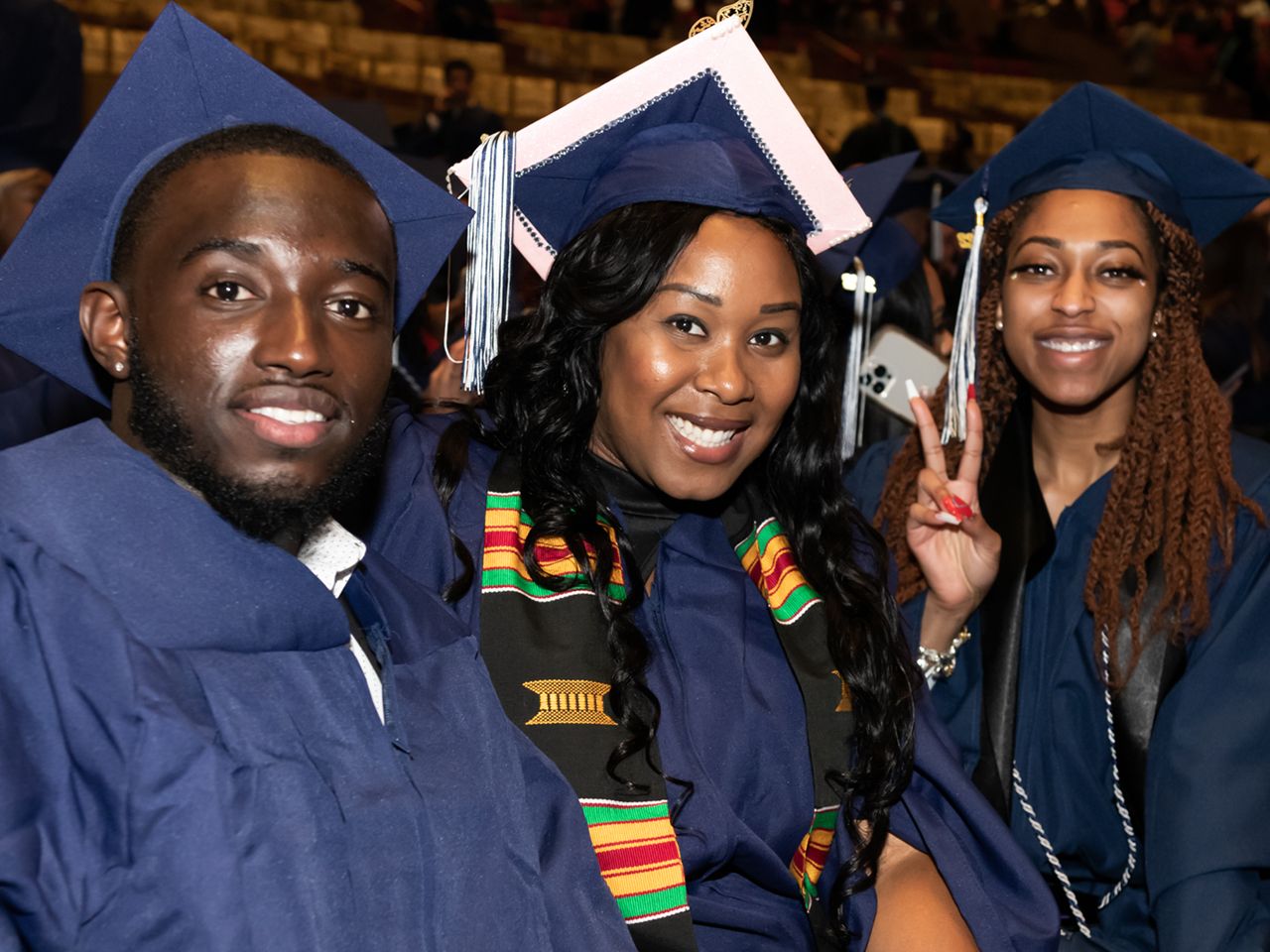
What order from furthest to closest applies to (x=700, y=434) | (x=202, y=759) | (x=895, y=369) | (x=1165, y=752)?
(x=895, y=369)
(x=1165, y=752)
(x=700, y=434)
(x=202, y=759)

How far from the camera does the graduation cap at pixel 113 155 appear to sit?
1.77 metres

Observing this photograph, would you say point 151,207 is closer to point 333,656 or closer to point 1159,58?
point 333,656

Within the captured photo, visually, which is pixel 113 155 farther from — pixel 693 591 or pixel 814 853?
pixel 814 853

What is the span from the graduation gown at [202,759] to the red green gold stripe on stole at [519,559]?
0.44 metres

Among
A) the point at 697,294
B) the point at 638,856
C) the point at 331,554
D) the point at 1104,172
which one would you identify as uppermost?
the point at 1104,172

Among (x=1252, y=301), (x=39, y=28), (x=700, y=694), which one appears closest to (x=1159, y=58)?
(x=1252, y=301)

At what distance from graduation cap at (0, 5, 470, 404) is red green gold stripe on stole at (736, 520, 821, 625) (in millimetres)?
1009

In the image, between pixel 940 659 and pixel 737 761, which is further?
pixel 940 659

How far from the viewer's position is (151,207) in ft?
5.63

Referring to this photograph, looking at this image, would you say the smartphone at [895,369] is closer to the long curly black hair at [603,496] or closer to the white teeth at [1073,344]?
the white teeth at [1073,344]

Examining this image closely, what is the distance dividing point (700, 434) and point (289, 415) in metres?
0.78

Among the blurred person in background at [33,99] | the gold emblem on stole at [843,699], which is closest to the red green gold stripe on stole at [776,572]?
the gold emblem on stole at [843,699]

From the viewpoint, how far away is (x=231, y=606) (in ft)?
5.14

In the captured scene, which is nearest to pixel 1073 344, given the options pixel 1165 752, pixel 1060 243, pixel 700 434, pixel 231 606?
pixel 1060 243
